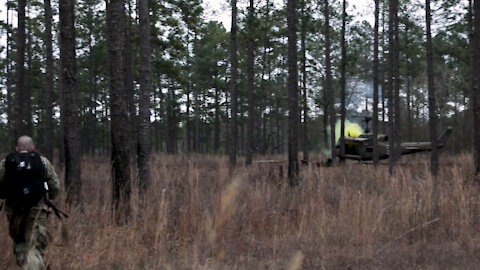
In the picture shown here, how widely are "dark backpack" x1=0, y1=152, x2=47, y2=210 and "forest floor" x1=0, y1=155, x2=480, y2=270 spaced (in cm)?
74

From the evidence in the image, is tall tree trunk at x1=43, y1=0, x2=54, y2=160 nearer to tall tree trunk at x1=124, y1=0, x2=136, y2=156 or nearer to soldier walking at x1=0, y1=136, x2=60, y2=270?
tall tree trunk at x1=124, y1=0, x2=136, y2=156

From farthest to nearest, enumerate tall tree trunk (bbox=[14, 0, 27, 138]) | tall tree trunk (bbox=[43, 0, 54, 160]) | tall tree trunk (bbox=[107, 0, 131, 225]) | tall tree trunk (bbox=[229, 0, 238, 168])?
tall tree trunk (bbox=[229, 0, 238, 168]) < tall tree trunk (bbox=[43, 0, 54, 160]) < tall tree trunk (bbox=[14, 0, 27, 138]) < tall tree trunk (bbox=[107, 0, 131, 225])

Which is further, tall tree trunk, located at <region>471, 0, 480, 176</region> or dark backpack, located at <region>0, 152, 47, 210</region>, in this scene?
tall tree trunk, located at <region>471, 0, 480, 176</region>

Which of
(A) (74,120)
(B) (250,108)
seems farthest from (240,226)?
(B) (250,108)

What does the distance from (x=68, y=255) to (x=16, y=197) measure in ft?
3.00

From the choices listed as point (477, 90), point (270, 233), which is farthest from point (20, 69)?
point (477, 90)

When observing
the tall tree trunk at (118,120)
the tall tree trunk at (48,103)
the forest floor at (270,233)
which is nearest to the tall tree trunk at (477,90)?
the forest floor at (270,233)

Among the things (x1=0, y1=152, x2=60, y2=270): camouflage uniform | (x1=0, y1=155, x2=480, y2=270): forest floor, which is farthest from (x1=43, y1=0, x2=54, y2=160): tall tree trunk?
(x1=0, y1=152, x2=60, y2=270): camouflage uniform

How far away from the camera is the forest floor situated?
5359mm

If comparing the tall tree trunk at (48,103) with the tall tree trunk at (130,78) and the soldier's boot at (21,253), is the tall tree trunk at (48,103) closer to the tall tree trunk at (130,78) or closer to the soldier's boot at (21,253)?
the tall tree trunk at (130,78)

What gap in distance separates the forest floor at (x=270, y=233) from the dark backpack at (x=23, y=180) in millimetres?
735

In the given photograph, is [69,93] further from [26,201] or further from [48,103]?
[48,103]

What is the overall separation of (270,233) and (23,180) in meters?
3.55

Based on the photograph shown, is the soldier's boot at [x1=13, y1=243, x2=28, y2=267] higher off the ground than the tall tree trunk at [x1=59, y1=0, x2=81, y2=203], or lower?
lower
